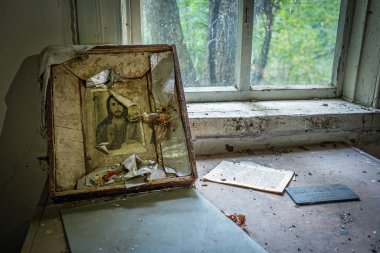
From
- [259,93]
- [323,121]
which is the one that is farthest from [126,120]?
[323,121]

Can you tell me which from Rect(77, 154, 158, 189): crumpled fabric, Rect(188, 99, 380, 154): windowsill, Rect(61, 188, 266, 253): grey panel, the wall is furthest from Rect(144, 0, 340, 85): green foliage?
Rect(61, 188, 266, 253): grey panel

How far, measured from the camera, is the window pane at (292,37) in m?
1.75

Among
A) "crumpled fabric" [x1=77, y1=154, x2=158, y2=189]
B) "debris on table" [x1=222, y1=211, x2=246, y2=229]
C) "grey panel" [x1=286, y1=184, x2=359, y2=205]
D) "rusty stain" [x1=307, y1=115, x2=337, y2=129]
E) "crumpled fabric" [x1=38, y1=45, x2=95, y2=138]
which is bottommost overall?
"debris on table" [x1=222, y1=211, x2=246, y2=229]

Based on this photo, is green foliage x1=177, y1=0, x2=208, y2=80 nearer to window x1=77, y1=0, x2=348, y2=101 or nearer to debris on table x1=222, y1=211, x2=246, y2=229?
window x1=77, y1=0, x2=348, y2=101

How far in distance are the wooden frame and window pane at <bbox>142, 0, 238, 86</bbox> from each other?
0.41 m

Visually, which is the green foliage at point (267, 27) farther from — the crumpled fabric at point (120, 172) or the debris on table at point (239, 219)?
the debris on table at point (239, 219)

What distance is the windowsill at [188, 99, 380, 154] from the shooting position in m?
1.53

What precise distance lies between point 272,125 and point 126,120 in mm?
716

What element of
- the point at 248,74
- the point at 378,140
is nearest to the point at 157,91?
the point at 248,74

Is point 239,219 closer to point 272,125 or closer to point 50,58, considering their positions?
point 272,125

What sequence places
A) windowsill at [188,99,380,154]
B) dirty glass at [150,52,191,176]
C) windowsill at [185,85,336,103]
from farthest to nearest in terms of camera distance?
windowsill at [185,85,336,103] < windowsill at [188,99,380,154] < dirty glass at [150,52,191,176]

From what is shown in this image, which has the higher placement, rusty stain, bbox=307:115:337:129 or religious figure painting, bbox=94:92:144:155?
religious figure painting, bbox=94:92:144:155

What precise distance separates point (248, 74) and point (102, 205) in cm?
106

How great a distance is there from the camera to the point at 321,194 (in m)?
1.14
